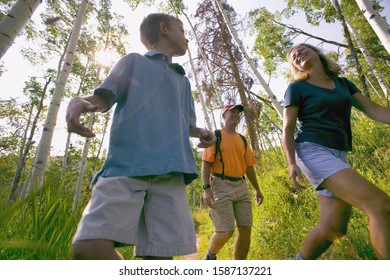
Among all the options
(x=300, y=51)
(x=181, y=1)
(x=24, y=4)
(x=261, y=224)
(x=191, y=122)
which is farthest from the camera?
(x=181, y=1)

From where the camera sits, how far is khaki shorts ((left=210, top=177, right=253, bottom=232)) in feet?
10.2

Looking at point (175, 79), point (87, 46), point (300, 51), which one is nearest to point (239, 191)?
point (300, 51)

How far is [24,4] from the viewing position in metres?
2.40

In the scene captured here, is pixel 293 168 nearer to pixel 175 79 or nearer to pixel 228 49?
pixel 175 79

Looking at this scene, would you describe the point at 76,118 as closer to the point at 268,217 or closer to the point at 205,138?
the point at 205,138

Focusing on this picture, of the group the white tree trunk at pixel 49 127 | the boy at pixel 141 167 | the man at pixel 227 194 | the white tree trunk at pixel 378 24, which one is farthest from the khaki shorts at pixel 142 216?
the white tree trunk at pixel 378 24

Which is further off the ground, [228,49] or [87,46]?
[87,46]

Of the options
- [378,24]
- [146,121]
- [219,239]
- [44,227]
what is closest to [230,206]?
[219,239]

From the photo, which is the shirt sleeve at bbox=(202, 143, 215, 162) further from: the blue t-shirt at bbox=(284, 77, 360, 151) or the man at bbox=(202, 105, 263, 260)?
the blue t-shirt at bbox=(284, 77, 360, 151)

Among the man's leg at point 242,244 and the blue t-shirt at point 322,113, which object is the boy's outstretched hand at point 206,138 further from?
the man's leg at point 242,244

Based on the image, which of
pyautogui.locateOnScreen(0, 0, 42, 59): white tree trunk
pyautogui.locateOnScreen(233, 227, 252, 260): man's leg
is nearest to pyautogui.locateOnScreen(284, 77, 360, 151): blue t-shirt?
pyautogui.locateOnScreen(233, 227, 252, 260): man's leg

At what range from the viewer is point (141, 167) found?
117 centimetres

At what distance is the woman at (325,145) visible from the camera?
4.97 feet

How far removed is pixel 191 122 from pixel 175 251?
848 mm
